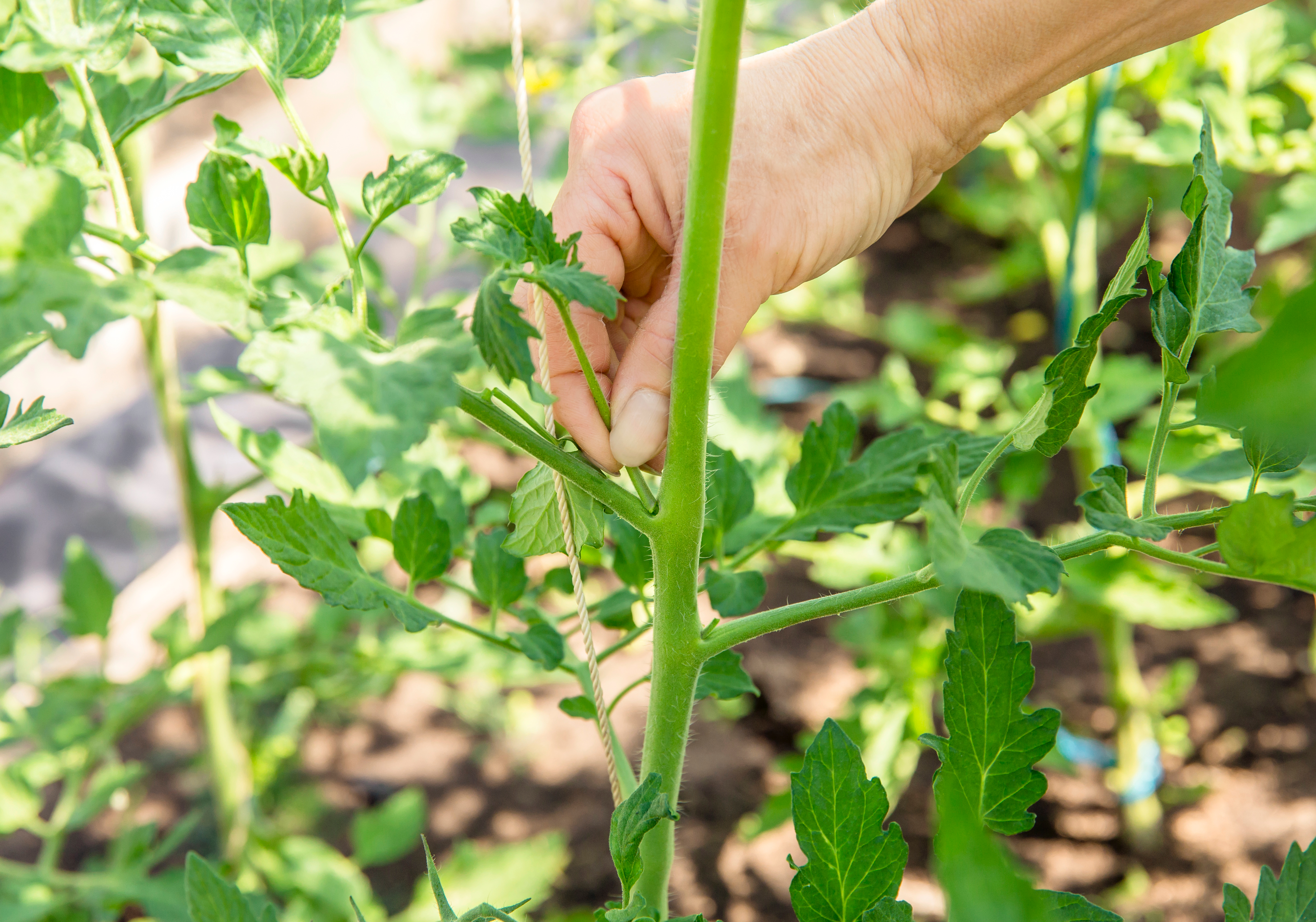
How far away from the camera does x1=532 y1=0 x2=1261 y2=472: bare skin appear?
2.06 feet

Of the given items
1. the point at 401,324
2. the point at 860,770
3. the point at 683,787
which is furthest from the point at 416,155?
the point at 683,787

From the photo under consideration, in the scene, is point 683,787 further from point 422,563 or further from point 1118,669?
point 422,563

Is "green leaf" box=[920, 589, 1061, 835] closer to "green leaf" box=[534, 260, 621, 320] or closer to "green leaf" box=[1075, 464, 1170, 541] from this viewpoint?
"green leaf" box=[1075, 464, 1170, 541]

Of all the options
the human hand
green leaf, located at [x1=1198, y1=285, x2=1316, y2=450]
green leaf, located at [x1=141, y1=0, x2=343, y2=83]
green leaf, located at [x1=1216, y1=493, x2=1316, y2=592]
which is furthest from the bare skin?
green leaf, located at [x1=1198, y1=285, x2=1316, y2=450]

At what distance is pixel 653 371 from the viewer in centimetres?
56

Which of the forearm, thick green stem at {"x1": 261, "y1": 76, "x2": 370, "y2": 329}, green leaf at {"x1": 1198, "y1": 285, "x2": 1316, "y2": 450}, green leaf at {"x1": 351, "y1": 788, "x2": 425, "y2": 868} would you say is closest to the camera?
green leaf at {"x1": 1198, "y1": 285, "x2": 1316, "y2": 450}

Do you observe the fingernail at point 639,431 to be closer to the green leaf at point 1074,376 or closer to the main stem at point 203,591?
the green leaf at point 1074,376

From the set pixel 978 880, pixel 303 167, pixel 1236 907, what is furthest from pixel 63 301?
pixel 1236 907

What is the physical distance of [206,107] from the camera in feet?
9.96

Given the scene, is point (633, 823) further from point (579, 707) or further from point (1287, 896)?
point (1287, 896)

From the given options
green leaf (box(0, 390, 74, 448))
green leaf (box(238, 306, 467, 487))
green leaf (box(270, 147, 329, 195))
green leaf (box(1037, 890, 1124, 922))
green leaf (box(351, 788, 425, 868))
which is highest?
green leaf (box(270, 147, 329, 195))

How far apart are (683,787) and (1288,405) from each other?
1.41 meters

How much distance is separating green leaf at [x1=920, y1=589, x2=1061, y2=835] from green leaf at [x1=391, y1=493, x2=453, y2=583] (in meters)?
0.31

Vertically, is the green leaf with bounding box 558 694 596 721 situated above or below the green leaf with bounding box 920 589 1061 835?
below
